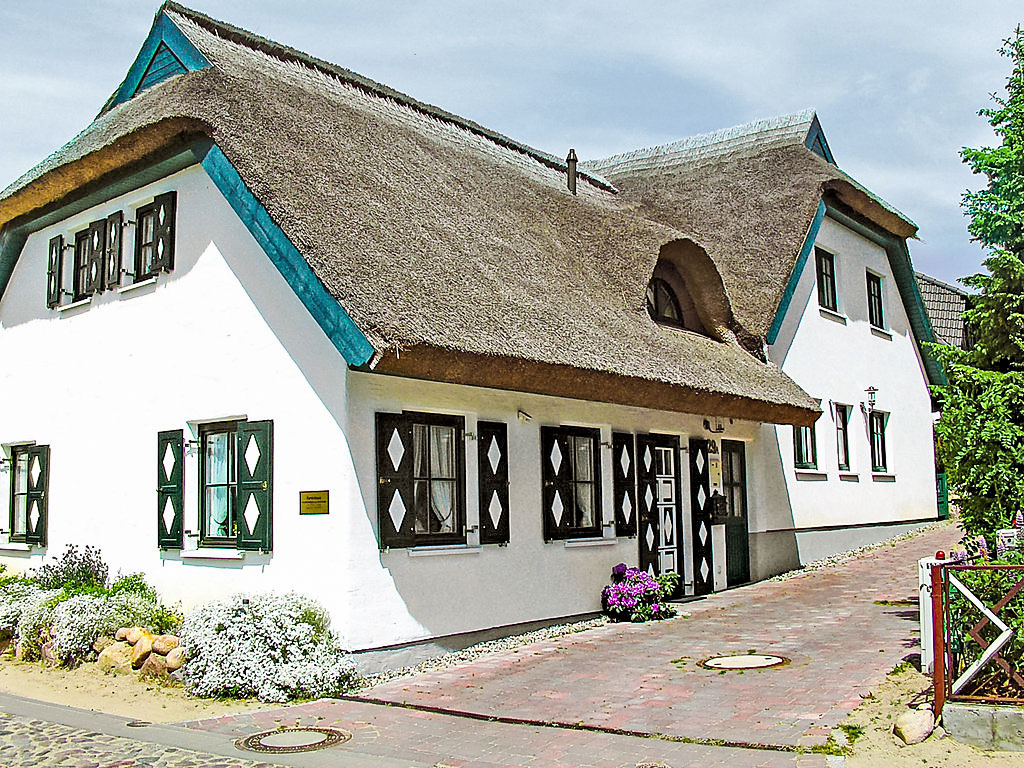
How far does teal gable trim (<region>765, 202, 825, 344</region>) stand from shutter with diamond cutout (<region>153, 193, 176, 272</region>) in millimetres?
9125

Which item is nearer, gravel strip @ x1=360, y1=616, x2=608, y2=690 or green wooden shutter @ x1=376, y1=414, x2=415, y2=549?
gravel strip @ x1=360, y1=616, x2=608, y2=690

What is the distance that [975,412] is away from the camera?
912 centimetres

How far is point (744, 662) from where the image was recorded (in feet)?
32.4

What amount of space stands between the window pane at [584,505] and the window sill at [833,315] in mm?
8319

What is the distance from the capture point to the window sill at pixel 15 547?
551 inches

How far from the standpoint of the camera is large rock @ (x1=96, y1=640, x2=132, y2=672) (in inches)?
404

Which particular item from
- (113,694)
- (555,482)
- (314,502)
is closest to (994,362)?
(555,482)

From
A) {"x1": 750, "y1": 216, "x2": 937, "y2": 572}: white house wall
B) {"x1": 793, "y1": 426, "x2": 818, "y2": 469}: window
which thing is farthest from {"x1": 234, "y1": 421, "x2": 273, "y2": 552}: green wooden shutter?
{"x1": 793, "y1": 426, "x2": 818, "y2": 469}: window

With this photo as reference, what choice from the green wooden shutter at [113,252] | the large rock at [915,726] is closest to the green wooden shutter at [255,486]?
the green wooden shutter at [113,252]

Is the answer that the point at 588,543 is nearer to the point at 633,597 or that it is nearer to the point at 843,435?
the point at 633,597

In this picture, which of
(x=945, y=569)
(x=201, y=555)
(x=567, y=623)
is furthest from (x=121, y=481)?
(x=945, y=569)

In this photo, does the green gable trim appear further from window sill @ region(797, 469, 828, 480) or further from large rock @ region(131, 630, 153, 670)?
large rock @ region(131, 630, 153, 670)

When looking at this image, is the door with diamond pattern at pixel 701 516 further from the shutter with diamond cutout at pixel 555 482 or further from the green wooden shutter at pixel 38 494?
the green wooden shutter at pixel 38 494

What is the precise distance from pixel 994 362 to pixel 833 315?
10436mm
